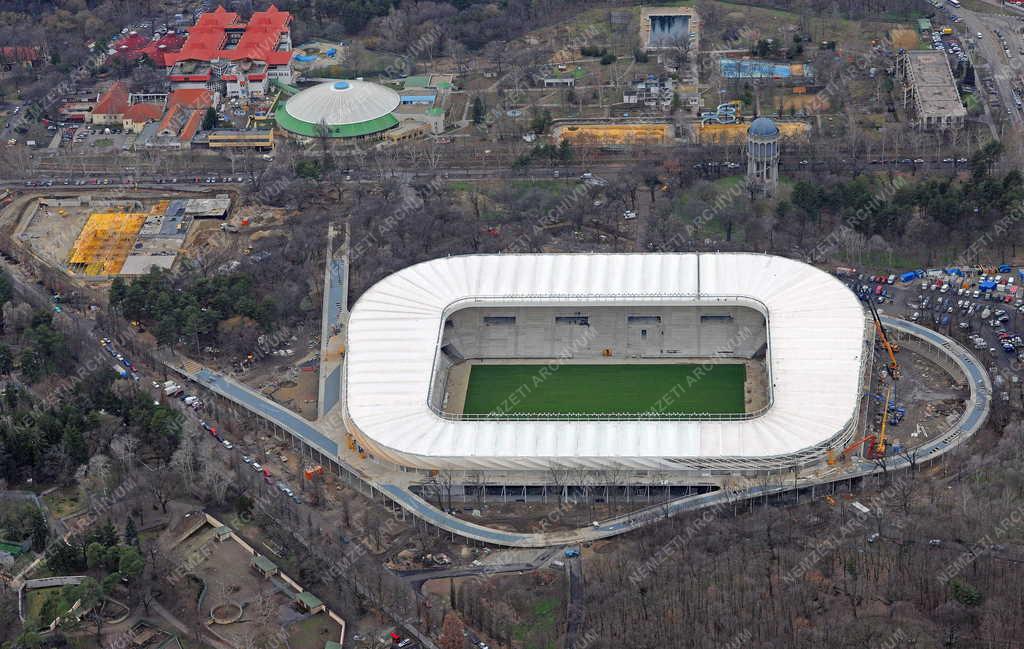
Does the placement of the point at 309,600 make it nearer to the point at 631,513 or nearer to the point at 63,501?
the point at 631,513

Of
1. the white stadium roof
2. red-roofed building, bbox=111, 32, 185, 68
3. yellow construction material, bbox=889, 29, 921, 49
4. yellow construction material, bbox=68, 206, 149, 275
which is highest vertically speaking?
the white stadium roof

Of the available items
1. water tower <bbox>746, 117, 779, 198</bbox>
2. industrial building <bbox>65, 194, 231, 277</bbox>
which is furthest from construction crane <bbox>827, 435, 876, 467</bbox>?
industrial building <bbox>65, 194, 231, 277</bbox>

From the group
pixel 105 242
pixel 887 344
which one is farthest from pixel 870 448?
pixel 105 242

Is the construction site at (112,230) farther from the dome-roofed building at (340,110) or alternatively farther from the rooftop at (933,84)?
the rooftop at (933,84)

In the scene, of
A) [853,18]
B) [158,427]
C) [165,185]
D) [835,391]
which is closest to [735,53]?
[853,18]

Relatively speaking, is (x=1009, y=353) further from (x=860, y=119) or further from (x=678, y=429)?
(x=860, y=119)

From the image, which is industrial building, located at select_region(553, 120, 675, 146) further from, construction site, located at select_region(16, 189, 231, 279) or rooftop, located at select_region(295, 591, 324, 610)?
rooftop, located at select_region(295, 591, 324, 610)
